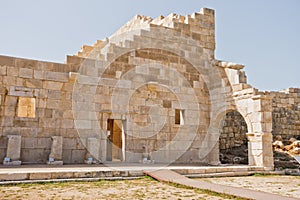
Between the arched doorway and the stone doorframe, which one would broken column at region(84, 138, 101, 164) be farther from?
the arched doorway

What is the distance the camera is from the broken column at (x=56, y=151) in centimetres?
888

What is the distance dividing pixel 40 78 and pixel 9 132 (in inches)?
72.7

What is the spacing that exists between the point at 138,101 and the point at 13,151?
14.3 ft

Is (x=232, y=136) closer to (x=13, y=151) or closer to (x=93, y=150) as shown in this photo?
(x=93, y=150)

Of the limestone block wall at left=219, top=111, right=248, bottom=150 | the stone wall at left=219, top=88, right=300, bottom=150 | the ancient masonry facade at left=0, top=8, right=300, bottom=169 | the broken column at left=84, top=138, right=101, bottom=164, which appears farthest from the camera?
the stone wall at left=219, top=88, right=300, bottom=150

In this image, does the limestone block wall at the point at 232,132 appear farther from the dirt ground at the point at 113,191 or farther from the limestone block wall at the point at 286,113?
the dirt ground at the point at 113,191

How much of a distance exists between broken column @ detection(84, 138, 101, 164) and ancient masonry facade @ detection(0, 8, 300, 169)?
0.03 meters

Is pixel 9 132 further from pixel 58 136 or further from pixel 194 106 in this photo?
pixel 194 106

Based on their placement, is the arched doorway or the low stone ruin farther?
the arched doorway

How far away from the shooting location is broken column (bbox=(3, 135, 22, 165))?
8.42 metres

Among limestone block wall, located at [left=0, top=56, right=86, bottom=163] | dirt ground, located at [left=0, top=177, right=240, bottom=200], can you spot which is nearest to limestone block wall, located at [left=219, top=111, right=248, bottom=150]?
limestone block wall, located at [left=0, top=56, right=86, bottom=163]

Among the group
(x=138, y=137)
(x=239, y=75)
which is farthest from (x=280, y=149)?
(x=138, y=137)

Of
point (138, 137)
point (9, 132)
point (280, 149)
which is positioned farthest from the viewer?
point (280, 149)

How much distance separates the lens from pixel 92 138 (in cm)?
964
